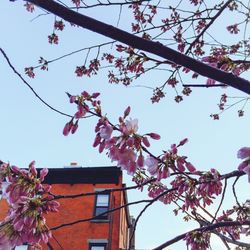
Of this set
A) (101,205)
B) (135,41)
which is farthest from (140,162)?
(101,205)

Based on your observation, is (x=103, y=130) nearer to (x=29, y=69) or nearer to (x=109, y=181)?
(x=29, y=69)

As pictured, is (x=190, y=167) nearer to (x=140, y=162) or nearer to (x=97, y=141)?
(x=140, y=162)

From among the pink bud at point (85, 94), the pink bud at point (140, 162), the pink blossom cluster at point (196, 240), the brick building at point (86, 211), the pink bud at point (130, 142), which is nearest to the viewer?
the pink bud at point (130, 142)

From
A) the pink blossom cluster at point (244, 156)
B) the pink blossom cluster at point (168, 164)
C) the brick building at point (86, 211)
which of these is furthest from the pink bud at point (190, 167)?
the brick building at point (86, 211)

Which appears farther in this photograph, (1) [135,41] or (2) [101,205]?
(2) [101,205]

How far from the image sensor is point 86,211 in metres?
18.9

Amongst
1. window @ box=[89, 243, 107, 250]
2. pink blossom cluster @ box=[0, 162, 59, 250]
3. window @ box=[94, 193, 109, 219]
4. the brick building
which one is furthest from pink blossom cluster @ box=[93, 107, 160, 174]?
window @ box=[94, 193, 109, 219]

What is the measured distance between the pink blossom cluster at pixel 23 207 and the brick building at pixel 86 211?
46.4 ft

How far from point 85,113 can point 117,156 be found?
362 millimetres

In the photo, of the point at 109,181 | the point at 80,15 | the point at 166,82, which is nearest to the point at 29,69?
the point at 166,82

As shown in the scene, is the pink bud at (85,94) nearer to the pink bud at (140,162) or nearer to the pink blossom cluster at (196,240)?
the pink bud at (140,162)

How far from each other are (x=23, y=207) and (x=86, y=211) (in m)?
17.5

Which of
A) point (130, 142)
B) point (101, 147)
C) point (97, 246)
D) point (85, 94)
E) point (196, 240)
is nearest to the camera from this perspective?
point (130, 142)

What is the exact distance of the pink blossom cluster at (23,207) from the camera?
2.02 metres
